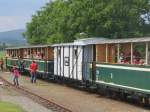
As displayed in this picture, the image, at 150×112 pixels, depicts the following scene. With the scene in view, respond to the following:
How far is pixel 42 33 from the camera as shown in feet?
300

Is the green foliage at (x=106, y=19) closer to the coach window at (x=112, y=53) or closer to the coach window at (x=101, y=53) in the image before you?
the coach window at (x=101, y=53)

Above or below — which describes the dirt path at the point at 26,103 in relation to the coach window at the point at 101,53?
below

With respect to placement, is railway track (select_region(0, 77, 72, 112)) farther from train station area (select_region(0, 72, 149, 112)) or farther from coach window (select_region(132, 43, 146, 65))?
coach window (select_region(132, 43, 146, 65))

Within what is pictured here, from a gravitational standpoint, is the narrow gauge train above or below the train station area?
above

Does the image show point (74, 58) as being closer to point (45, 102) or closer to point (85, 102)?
point (45, 102)

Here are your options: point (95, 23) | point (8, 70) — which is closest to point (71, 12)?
point (95, 23)

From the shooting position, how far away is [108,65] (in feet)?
88.0

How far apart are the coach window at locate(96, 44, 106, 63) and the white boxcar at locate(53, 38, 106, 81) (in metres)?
0.90

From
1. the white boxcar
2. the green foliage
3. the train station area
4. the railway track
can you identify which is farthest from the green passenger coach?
the green foliage

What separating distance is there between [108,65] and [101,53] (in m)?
2.15

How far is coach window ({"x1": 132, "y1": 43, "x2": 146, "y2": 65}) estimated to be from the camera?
22667 millimetres

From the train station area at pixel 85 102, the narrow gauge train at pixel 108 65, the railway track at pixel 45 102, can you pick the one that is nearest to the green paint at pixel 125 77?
the narrow gauge train at pixel 108 65

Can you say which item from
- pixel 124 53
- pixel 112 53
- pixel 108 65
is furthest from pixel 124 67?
pixel 112 53

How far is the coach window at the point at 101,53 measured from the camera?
94.0 feet
